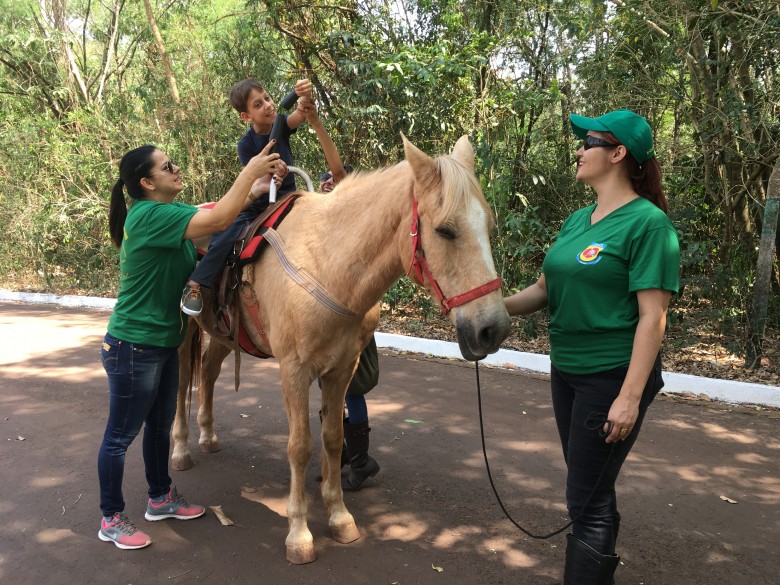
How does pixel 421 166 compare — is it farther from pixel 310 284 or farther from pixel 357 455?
pixel 357 455

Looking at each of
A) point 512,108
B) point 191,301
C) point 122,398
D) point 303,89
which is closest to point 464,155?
point 303,89

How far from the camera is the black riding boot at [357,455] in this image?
137 inches

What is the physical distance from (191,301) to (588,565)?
2216 mm

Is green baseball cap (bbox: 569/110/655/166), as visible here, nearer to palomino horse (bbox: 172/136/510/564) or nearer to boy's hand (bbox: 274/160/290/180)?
palomino horse (bbox: 172/136/510/564)

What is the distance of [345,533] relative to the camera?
2.95 metres

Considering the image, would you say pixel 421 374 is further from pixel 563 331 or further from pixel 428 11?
pixel 428 11

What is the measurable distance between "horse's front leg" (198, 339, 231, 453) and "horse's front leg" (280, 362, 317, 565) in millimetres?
1457

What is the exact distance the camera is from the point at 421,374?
19.9 feet

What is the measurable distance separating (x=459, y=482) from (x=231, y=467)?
5.25 ft

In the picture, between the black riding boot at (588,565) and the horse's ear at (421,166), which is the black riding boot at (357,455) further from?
the horse's ear at (421,166)

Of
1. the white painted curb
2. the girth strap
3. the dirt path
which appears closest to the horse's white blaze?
the girth strap

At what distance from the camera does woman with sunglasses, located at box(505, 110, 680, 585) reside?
6.12ft

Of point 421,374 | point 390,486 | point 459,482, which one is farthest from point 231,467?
point 421,374

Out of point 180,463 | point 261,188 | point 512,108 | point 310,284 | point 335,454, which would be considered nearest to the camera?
point 310,284
